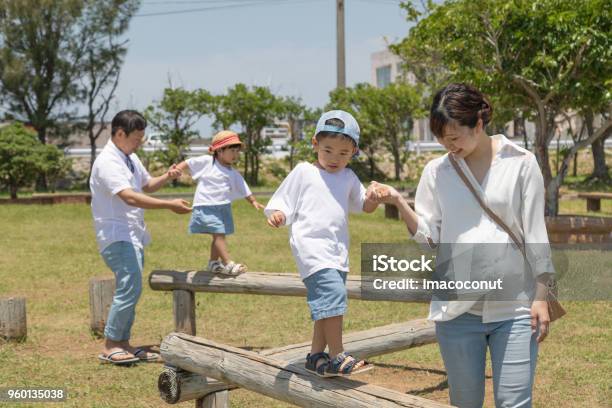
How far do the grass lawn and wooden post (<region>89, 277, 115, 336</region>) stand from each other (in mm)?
185

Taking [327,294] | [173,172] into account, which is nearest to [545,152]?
[173,172]

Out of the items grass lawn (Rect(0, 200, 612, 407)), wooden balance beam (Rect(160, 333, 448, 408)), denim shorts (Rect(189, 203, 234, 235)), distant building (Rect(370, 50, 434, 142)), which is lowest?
grass lawn (Rect(0, 200, 612, 407))

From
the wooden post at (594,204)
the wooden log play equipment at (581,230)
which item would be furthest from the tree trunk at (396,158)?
the wooden log play equipment at (581,230)

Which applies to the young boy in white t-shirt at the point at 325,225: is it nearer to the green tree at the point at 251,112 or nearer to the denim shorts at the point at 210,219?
the denim shorts at the point at 210,219

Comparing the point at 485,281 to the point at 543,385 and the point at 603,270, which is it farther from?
the point at 603,270

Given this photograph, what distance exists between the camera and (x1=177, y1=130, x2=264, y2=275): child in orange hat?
7.67 meters

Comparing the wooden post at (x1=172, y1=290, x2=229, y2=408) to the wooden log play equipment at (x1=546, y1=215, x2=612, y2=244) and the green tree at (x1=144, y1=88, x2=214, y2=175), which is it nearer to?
the wooden log play equipment at (x1=546, y1=215, x2=612, y2=244)

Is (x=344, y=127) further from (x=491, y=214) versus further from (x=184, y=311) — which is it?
(x=184, y=311)

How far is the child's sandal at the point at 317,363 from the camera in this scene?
4.29 metres

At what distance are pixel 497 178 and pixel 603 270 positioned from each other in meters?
8.47

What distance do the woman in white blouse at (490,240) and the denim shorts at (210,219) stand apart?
13.8ft

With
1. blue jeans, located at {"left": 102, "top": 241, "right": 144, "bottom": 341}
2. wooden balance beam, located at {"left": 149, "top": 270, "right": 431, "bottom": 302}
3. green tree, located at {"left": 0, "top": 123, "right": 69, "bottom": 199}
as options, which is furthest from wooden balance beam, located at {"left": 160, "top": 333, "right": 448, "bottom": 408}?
green tree, located at {"left": 0, "top": 123, "right": 69, "bottom": 199}

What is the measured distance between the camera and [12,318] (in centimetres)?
800

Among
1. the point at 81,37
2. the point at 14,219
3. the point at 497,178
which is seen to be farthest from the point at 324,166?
the point at 81,37
